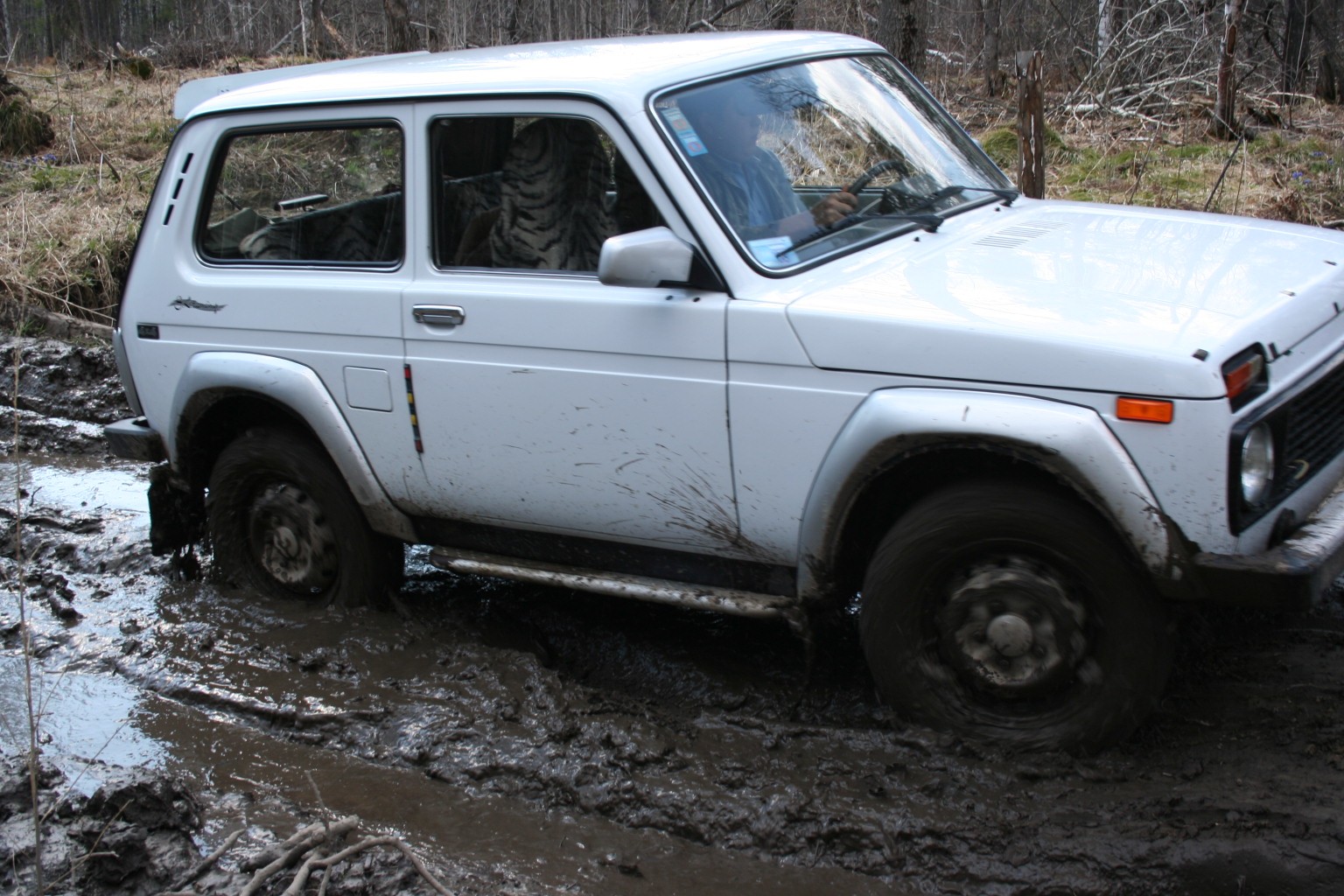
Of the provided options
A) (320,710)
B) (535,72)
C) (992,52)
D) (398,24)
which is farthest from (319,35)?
(320,710)

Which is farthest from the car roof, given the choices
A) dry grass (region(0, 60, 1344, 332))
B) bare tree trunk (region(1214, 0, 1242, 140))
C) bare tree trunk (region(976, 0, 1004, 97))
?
bare tree trunk (region(976, 0, 1004, 97))

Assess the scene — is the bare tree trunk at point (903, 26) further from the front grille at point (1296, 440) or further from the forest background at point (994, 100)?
the front grille at point (1296, 440)

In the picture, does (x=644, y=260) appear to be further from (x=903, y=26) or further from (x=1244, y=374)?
(x=903, y=26)

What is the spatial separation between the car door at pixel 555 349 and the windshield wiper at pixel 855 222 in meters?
0.36

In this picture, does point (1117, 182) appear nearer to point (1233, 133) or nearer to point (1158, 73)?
point (1233, 133)

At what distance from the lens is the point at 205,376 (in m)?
4.38

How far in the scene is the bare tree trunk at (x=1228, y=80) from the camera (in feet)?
28.7

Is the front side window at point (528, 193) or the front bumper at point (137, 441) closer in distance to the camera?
the front side window at point (528, 193)

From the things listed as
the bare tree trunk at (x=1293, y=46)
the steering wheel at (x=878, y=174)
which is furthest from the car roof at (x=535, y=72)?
the bare tree trunk at (x=1293, y=46)

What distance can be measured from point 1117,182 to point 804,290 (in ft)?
20.3

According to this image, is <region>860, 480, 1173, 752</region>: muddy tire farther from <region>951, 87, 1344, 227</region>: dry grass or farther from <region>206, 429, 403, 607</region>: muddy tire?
<region>951, 87, 1344, 227</region>: dry grass

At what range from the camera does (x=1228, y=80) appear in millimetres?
9312

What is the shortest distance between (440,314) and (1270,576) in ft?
7.90

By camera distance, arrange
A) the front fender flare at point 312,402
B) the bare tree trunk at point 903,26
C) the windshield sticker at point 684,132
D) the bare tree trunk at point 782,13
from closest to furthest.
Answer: the windshield sticker at point 684,132 < the front fender flare at point 312,402 < the bare tree trunk at point 903,26 < the bare tree trunk at point 782,13
